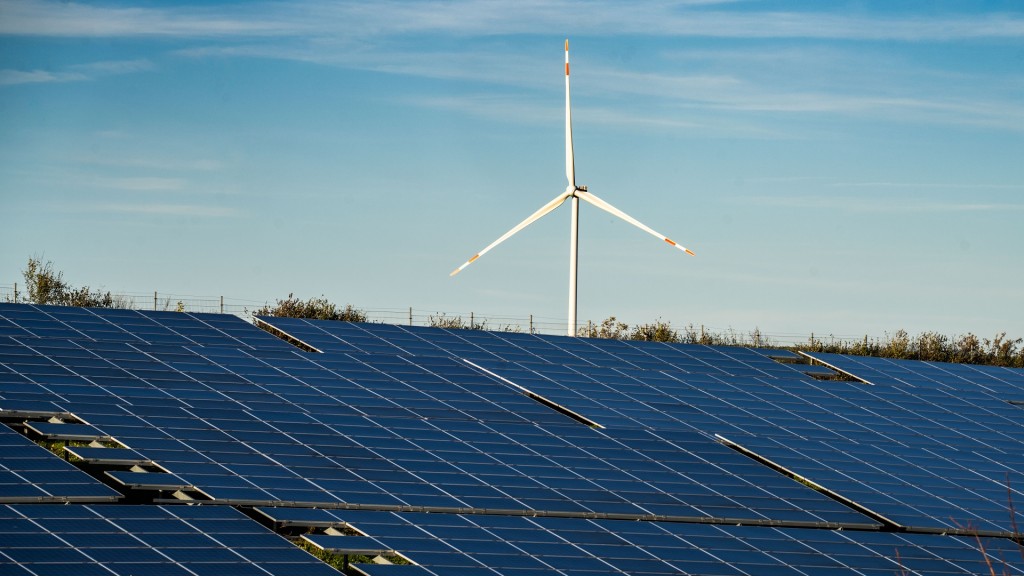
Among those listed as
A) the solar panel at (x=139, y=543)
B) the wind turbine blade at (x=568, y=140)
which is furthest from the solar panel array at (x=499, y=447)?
the wind turbine blade at (x=568, y=140)

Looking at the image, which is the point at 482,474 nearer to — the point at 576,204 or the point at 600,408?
the point at 600,408

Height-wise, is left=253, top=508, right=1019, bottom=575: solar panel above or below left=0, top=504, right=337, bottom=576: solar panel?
below

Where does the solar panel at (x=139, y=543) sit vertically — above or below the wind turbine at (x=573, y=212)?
below

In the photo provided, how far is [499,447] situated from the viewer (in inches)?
1879

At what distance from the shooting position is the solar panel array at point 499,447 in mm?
39562

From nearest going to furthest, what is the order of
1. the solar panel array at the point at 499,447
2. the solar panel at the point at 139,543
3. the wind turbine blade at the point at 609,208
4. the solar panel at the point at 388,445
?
the solar panel at the point at 139,543, the solar panel array at the point at 499,447, the solar panel at the point at 388,445, the wind turbine blade at the point at 609,208

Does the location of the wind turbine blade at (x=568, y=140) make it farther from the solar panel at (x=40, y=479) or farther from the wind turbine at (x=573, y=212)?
the solar panel at (x=40, y=479)

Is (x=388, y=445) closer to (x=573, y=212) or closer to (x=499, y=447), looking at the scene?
(x=499, y=447)

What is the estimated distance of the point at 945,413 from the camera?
200ft

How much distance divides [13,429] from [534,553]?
1707cm

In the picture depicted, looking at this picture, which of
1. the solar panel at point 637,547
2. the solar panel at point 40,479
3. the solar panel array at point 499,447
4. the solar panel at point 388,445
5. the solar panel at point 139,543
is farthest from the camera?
the solar panel at point 388,445

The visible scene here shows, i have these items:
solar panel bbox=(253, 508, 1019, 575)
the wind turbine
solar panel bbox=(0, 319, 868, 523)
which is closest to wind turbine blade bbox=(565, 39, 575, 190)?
the wind turbine

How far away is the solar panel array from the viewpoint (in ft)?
130

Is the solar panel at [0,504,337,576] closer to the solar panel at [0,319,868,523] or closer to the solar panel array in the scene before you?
the solar panel array
